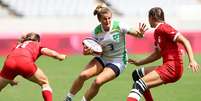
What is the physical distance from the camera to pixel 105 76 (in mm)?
9578

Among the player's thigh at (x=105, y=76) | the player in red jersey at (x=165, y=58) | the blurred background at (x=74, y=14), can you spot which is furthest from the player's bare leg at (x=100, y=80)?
the blurred background at (x=74, y=14)

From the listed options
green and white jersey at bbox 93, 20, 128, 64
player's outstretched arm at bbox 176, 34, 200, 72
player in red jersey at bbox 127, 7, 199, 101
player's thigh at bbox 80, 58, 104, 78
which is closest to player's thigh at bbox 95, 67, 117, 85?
player's thigh at bbox 80, 58, 104, 78

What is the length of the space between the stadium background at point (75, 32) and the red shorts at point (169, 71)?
2322 mm

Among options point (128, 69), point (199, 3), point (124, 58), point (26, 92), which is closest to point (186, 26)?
point (199, 3)

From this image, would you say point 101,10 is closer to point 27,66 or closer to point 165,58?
point 165,58

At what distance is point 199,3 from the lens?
92.0ft

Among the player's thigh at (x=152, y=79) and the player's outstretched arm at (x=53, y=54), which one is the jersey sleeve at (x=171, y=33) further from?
the player's outstretched arm at (x=53, y=54)

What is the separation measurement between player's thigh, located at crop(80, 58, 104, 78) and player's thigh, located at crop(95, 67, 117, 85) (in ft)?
0.47

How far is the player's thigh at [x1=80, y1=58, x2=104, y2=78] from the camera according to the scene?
9766mm

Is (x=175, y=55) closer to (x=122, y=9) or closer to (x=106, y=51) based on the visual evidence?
(x=106, y=51)

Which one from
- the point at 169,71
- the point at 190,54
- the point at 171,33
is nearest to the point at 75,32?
the point at 169,71

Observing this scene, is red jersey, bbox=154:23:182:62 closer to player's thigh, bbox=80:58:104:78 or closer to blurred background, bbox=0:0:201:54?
player's thigh, bbox=80:58:104:78

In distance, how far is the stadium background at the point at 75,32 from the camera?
12422mm

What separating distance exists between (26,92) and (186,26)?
13473 millimetres
